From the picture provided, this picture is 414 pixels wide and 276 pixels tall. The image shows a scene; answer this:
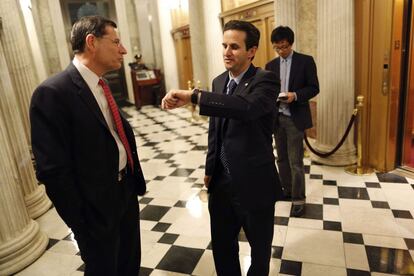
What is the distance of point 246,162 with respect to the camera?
184cm

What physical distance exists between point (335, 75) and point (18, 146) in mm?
3965

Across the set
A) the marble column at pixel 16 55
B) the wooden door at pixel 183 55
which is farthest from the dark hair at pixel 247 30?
the wooden door at pixel 183 55

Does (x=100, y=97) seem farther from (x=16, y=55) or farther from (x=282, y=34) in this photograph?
(x=16, y=55)

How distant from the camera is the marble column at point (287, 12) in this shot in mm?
4766

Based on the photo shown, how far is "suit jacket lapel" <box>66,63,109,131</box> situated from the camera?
5.71ft

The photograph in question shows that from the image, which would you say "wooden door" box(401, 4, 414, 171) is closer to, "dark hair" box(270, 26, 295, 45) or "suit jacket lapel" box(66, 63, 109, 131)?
"dark hair" box(270, 26, 295, 45)

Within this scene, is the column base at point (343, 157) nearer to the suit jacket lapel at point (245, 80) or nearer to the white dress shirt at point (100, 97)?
the suit jacket lapel at point (245, 80)

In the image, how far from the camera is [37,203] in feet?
12.9

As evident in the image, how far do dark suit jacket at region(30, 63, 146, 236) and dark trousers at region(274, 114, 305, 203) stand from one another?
1.92 meters

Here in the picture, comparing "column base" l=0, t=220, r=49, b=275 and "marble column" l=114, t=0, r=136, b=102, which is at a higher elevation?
"marble column" l=114, t=0, r=136, b=102

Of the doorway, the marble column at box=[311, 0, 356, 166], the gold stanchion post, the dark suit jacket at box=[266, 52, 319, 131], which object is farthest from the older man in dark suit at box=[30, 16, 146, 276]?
the doorway

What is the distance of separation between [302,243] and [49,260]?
2.32m

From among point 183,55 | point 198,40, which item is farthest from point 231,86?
point 183,55

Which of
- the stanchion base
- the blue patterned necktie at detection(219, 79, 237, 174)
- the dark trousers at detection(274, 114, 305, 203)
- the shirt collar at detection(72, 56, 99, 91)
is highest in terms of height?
the shirt collar at detection(72, 56, 99, 91)
